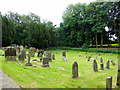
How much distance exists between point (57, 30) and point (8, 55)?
76.6 feet

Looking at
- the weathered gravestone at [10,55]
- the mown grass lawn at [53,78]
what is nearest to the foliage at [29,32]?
the weathered gravestone at [10,55]

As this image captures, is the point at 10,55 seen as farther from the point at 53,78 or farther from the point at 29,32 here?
the point at 29,32

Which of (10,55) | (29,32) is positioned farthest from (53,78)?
(29,32)

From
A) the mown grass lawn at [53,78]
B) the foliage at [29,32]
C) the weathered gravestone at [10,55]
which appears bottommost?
the mown grass lawn at [53,78]

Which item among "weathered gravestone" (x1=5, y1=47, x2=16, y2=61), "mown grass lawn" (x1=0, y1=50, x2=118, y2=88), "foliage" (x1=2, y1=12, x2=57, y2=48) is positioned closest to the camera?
"mown grass lawn" (x1=0, y1=50, x2=118, y2=88)

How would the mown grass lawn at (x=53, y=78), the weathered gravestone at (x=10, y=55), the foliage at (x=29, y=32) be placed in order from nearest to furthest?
the mown grass lawn at (x=53, y=78) → the weathered gravestone at (x=10, y=55) → the foliage at (x=29, y=32)

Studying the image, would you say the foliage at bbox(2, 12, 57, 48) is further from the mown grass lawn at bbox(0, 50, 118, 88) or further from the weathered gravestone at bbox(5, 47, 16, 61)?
the mown grass lawn at bbox(0, 50, 118, 88)

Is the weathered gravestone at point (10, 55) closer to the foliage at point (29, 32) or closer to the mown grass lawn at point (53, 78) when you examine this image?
the mown grass lawn at point (53, 78)

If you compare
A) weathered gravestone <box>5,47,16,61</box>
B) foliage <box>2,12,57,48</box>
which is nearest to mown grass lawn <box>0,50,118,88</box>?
weathered gravestone <box>5,47,16,61</box>

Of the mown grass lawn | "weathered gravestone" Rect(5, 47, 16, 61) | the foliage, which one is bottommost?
the mown grass lawn

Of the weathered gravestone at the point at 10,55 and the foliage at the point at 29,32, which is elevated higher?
the foliage at the point at 29,32

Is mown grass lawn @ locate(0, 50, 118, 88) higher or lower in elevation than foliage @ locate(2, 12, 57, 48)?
lower

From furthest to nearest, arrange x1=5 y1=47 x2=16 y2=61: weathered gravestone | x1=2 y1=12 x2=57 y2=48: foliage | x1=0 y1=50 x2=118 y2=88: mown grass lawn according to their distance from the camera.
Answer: x1=2 y1=12 x2=57 y2=48: foliage → x1=5 y1=47 x2=16 y2=61: weathered gravestone → x1=0 y1=50 x2=118 y2=88: mown grass lawn

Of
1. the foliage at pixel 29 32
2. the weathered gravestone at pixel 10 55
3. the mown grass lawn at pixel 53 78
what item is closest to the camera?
the mown grass lawn at pixel 53 78
